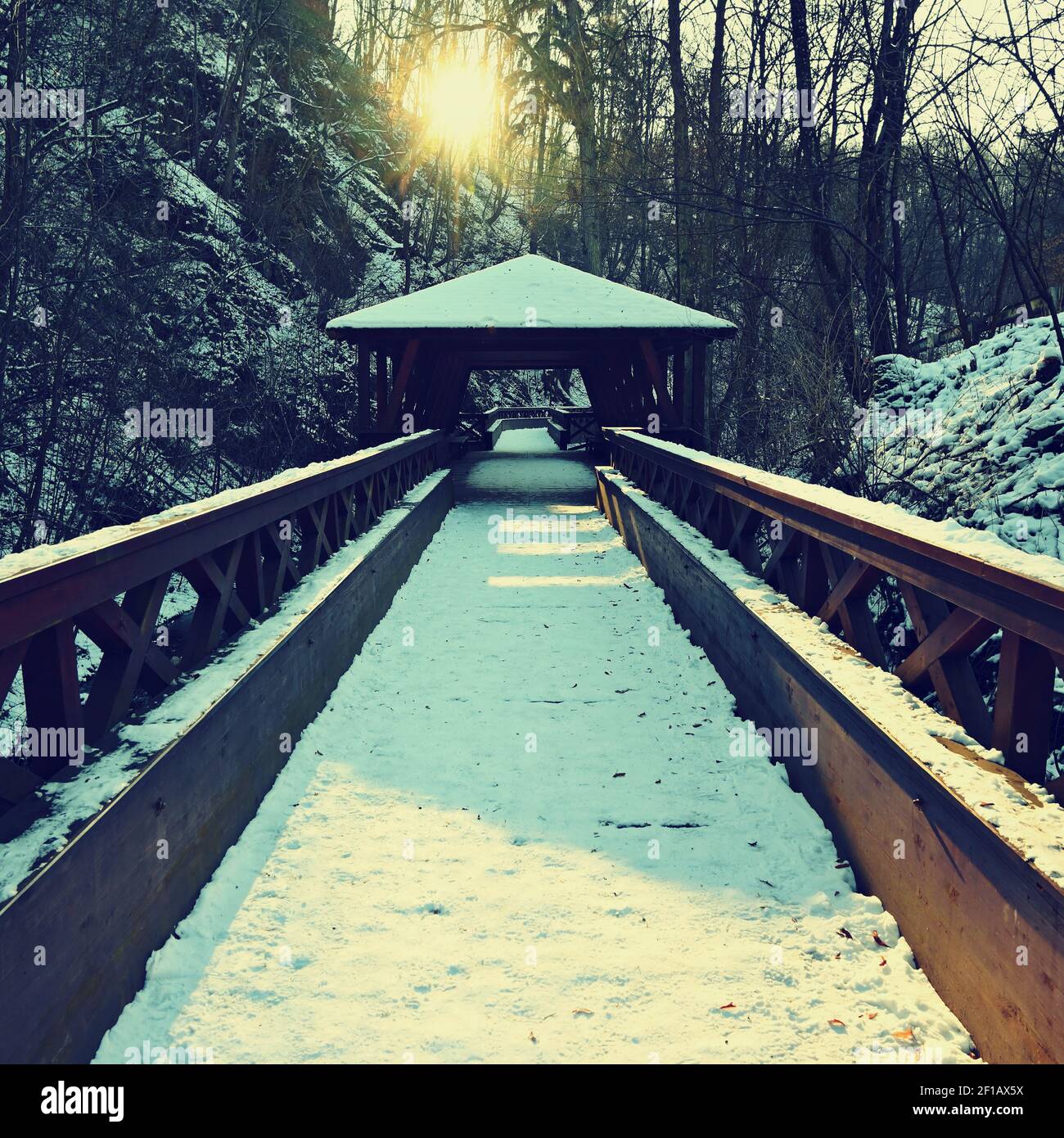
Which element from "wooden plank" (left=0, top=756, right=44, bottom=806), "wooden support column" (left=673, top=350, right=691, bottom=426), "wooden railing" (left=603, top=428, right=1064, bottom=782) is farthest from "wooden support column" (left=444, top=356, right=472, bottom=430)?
"wooden plank" (left=0, top=756, right=44, bottom=806)

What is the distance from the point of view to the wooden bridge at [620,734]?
246cm

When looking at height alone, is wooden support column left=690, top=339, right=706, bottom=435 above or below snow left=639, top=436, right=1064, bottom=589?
above

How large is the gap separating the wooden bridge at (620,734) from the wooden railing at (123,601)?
0.5 inches

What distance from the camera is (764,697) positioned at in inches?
197

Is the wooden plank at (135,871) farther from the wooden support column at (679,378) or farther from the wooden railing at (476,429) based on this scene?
the wooden railing at (476,429)

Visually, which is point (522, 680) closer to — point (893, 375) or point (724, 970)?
point (724, 970)

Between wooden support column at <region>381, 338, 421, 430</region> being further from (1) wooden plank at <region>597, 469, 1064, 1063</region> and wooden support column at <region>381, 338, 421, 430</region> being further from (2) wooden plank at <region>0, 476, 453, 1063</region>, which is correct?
(1) wooden plank at <region>597, 469, 1064, 1063</region>

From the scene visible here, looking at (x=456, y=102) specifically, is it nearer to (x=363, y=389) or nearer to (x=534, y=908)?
(x=363, y=389)

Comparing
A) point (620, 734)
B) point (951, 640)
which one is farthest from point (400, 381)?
point (951, 640)

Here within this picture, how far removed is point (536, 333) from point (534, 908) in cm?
1516

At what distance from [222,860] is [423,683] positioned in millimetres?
2579

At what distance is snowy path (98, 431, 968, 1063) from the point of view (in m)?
2.70

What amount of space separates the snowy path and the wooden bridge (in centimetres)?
3

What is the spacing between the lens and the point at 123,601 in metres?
4.25
